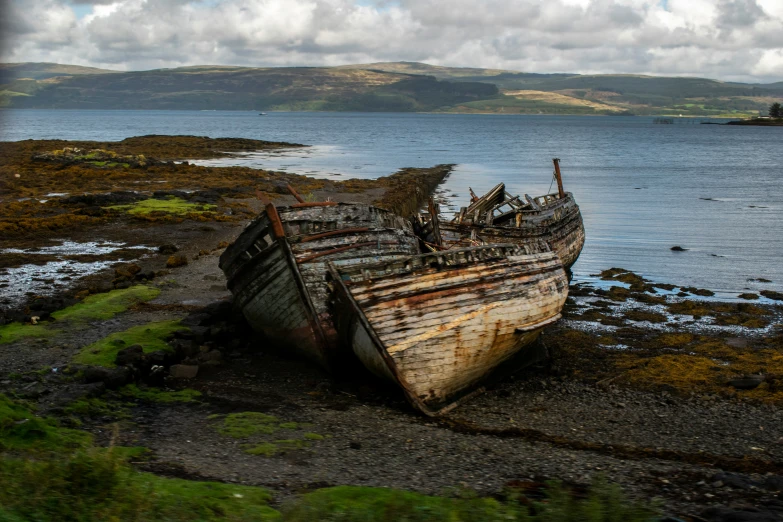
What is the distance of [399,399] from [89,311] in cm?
690

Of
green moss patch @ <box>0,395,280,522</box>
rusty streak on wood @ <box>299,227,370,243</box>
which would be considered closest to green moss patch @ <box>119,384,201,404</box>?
green moss patch @ <box>0,395,280,522</box>

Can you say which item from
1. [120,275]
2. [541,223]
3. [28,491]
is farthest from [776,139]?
[28,491]

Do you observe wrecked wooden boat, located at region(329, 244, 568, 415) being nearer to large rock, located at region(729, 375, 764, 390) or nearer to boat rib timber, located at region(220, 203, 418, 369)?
boat rib timber, located at region(220, 203, 418, 369)

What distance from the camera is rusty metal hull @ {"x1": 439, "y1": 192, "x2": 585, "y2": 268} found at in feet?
62.8

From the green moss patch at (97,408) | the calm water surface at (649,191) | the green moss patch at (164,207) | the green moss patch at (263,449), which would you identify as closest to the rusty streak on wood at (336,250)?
the green moss patch at (97,408)

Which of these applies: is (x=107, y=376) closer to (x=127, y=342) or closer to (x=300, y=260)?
(x=127, y=342)

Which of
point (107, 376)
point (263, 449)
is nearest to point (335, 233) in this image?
point (107, 376)

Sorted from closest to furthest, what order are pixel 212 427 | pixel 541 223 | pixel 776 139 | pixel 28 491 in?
pixel 28 491 < pixel 212 427 < pixel 541 223 < pixel 776 139

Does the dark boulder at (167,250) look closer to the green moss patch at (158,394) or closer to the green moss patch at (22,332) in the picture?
the green moss patch at (22,332)

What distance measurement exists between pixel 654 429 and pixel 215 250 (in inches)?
569

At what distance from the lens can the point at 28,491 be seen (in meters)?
5.54

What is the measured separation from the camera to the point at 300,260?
40.5 ft

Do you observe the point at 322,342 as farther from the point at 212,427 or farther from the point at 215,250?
the point at 215,250

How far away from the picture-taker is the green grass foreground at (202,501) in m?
5.49
